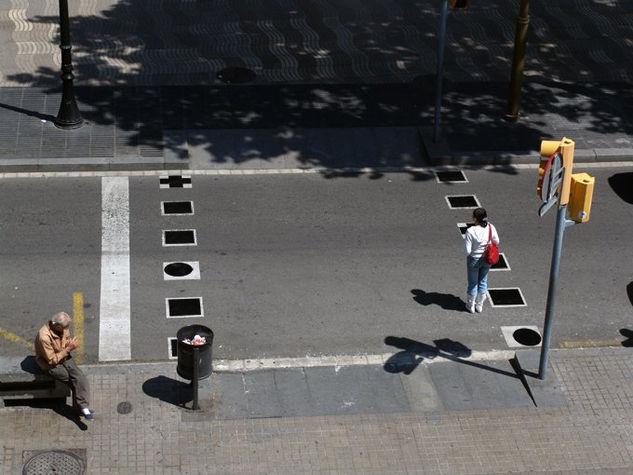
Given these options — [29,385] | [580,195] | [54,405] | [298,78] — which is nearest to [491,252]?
[580,195]

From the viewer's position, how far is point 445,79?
23.3 m

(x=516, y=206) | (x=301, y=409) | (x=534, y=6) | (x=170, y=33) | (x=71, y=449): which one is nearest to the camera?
(x=71, y=449)

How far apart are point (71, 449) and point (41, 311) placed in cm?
310

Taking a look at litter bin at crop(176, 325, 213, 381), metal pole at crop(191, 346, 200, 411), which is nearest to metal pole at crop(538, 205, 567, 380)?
litter bin at crop(176, 325, 213, 381)

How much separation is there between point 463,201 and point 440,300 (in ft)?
10.2

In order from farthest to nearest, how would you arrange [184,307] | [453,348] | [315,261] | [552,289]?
1. [315,261]
2. [184,307]
3. [453,348]
4. [552,289]

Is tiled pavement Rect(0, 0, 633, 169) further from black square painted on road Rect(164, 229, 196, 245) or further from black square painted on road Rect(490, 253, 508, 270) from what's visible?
black square painted on road Rect(490, 253, 508, 270)

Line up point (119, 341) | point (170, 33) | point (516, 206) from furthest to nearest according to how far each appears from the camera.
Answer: point (170, 33)
point (516, 206)
point (119, 341)

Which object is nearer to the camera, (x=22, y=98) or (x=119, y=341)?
(x=119, y=341)

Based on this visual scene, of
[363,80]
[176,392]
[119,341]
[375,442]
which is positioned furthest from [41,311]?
[363,80]

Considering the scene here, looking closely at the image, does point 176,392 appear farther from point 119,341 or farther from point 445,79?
point 445,79

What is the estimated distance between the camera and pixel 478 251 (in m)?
15.6

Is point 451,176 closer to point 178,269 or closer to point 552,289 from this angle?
point 178,269

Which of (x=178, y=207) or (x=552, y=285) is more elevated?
(x=552, y=285)
